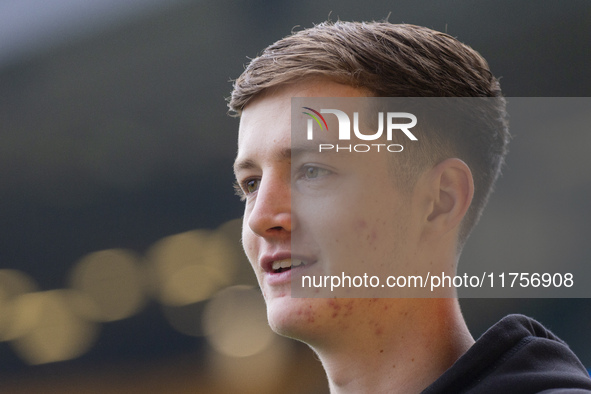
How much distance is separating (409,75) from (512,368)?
25.0 inches

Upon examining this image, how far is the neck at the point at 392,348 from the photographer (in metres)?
1.23

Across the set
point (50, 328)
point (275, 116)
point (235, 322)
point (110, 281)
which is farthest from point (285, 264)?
point (50, 328)

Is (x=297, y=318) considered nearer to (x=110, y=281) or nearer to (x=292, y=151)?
(x=292, y=151)

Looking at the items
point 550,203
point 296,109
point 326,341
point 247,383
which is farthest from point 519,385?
point 247,383

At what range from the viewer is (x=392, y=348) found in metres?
1.24

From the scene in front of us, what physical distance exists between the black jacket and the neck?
0.09 m

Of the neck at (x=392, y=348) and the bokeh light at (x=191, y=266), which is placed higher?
the bokeh light at (x=191, y=266)

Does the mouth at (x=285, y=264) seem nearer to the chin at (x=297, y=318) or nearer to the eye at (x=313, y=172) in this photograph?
the chin at (x=297, y=318)

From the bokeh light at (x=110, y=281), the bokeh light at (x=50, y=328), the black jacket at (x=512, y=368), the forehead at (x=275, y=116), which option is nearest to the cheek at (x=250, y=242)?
the forehead at (x=275, y=116)

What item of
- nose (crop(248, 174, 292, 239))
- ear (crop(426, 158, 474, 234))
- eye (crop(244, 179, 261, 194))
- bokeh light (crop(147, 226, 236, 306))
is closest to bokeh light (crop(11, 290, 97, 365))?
bokeh light (crop(147, 226, 236, 306))

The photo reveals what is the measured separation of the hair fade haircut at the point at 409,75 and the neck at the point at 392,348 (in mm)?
221

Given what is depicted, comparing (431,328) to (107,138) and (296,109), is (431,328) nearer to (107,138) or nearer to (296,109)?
(296,109)

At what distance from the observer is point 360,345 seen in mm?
1240

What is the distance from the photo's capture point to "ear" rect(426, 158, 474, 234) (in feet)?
4.24
